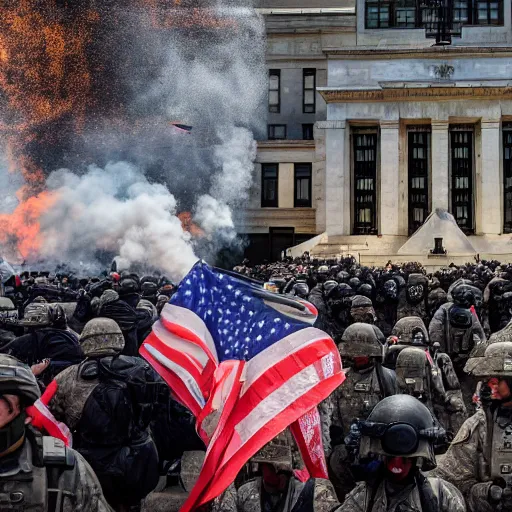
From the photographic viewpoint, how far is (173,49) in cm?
5672

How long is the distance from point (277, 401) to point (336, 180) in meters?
45.5

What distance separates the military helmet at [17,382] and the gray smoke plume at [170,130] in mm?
37600

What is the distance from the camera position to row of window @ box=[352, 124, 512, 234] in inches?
2068

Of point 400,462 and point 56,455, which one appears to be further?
point 400,462

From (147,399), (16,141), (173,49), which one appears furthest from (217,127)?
(147,399)

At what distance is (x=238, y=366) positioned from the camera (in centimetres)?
727

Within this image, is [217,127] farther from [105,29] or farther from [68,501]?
[68,501]

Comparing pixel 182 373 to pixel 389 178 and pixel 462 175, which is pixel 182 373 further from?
pixel 462 175

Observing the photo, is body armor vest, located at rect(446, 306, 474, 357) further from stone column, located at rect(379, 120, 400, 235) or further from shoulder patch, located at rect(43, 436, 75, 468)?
stone column, located at rect(379, 120, 400, 235)

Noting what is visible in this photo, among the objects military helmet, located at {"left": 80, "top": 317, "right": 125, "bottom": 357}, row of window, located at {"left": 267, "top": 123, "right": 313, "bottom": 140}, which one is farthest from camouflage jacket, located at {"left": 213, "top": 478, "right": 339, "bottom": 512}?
row of window, located at {"left": 267, "top": 123, "right": 313, "bottom": 140}

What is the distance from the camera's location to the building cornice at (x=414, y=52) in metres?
51.5

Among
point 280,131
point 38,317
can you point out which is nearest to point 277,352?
point 38,317

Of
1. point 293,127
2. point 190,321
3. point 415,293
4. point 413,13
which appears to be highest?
point 413,13

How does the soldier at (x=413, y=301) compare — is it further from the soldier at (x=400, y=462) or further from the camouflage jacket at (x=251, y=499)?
the soldier at (x=400, y=462)
